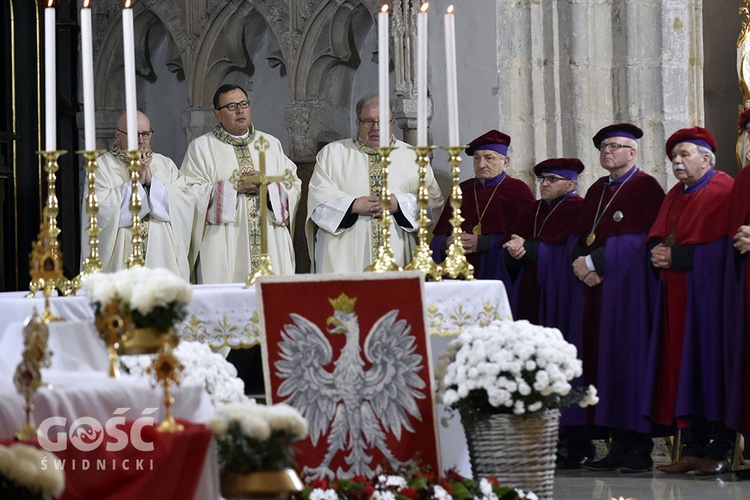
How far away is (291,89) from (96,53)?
1.81 meters

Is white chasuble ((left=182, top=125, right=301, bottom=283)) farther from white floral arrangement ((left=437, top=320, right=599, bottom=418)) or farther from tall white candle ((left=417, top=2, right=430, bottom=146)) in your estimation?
white floral arrangement ((left=437, top=320, right=599, bottom=418))

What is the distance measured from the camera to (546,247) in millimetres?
8078

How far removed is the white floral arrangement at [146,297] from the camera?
392cm

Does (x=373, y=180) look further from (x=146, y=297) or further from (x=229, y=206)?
(x=146, y=297)

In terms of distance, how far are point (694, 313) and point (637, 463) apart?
85cm

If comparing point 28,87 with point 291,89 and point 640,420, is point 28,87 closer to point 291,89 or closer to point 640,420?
point 291,89

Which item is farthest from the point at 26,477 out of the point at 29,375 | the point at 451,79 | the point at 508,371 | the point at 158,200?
the point at 158,200

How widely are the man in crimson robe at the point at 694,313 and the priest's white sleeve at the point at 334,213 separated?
6.21ft

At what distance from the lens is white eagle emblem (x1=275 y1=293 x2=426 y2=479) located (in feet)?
17.7

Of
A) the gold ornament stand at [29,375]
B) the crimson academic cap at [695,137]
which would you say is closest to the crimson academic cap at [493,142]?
the crimson academic cap at [695,137]

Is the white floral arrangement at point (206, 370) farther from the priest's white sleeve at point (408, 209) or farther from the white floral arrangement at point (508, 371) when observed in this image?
the priest's white sleeve at point (408, 209)

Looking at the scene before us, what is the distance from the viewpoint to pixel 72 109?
33.6 feet

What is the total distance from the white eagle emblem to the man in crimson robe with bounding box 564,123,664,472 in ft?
7.84

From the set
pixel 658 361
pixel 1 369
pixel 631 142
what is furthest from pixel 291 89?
pixel 1 369
